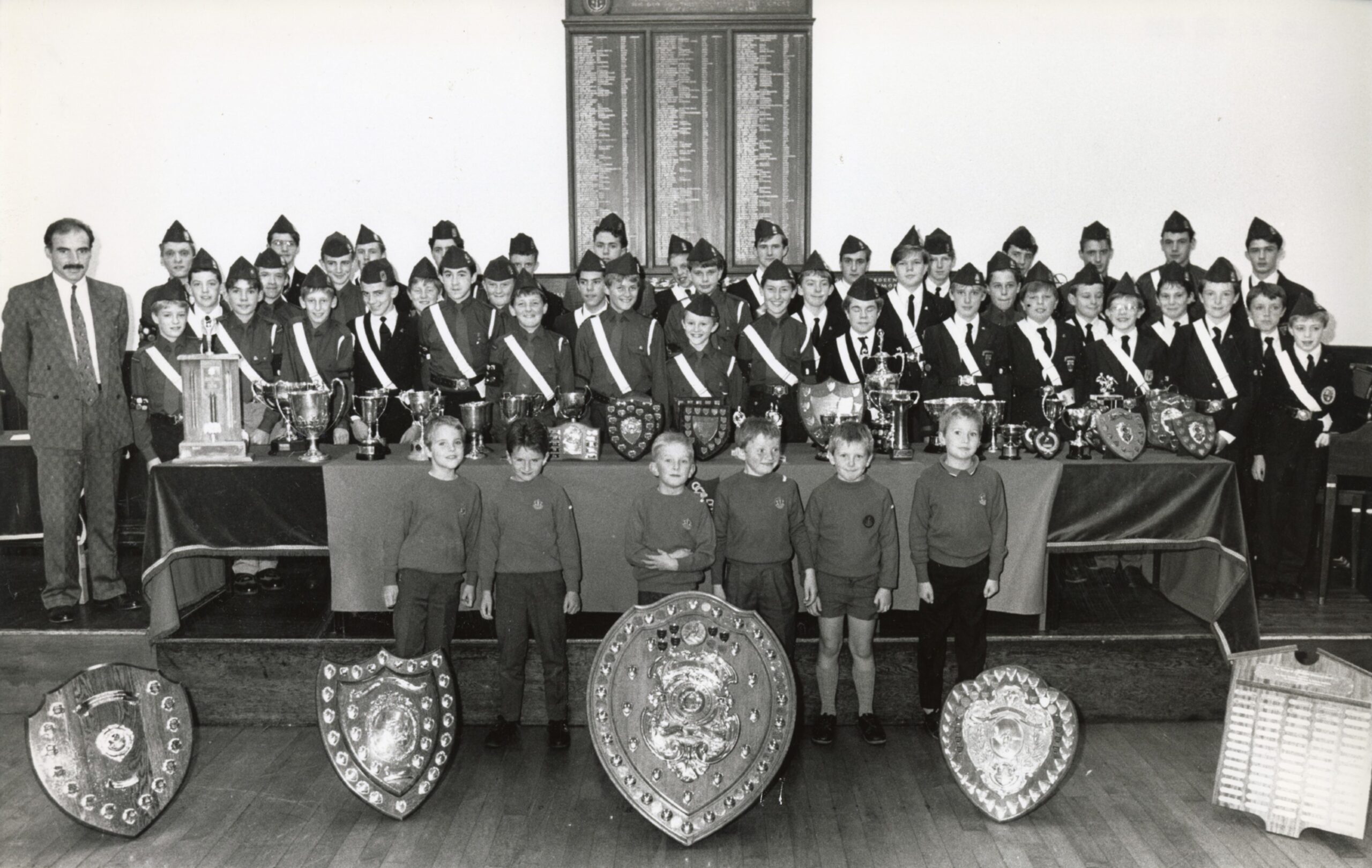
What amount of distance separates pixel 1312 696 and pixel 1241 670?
22cm

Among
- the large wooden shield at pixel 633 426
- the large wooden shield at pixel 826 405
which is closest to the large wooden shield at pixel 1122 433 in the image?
the large wooden shield at pixel 826 405

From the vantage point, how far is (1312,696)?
3.67 metres

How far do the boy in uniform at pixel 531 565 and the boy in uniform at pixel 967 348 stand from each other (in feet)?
7.07

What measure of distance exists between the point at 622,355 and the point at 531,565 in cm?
168

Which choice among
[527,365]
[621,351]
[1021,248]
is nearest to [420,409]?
[527,365]

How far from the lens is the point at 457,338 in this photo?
5.83m

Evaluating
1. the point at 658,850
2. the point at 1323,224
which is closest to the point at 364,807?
the point at 658,850

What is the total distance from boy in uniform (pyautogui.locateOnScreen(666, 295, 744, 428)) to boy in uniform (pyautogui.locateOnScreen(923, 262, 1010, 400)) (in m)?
0.97

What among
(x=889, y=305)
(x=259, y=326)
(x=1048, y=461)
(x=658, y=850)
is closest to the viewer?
(x=658, y=850)

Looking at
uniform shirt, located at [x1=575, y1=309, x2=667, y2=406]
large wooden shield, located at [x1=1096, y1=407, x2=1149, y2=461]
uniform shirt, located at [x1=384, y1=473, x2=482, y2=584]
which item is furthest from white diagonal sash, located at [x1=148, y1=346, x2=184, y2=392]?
large wooden shield, located at [x1=1096, y1=407, x2=1149, y2=461]

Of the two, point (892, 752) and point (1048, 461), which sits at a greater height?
point (1048, 461)

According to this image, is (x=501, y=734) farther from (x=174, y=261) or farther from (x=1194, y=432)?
(x=174, y=261)

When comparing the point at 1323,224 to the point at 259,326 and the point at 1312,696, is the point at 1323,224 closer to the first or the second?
the point at 1312,696

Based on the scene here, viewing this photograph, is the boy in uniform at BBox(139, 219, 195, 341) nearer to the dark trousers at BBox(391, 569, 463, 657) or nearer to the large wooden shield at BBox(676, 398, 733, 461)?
the dark trousers at BBox(391, 569, 463, 657)
